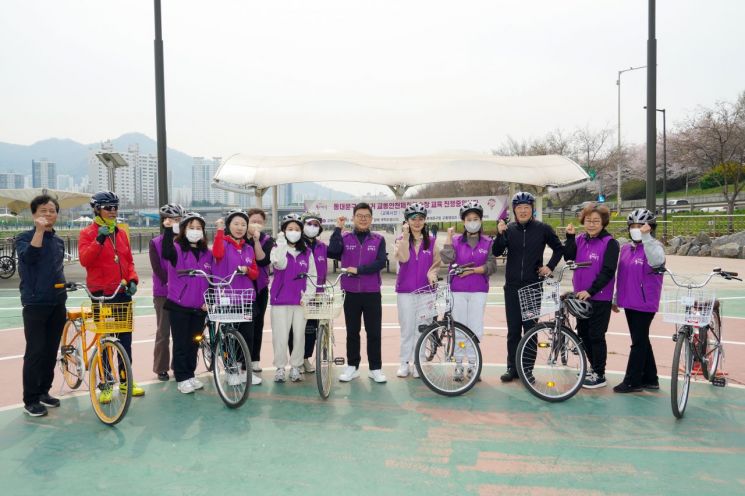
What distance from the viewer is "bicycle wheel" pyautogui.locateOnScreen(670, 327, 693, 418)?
4789 mm

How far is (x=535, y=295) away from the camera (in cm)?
545

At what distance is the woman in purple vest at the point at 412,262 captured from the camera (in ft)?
19.5

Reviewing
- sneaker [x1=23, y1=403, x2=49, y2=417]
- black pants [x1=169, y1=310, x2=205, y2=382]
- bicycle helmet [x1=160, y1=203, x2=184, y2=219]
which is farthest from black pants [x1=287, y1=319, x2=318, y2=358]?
sneaker [x1=23, y1=403, x2=49, y2=417]

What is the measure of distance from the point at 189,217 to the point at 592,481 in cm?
396

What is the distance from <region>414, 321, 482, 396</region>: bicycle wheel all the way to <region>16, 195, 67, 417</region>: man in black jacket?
10.5ft

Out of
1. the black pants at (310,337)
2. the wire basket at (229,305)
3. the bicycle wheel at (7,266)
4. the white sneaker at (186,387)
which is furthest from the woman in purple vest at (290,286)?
the bicycle wheel at (7,266)

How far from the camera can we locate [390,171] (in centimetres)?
1778

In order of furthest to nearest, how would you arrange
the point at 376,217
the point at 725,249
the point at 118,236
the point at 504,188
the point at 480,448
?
1. the point at 504,188
2. the point at 725,249
3. the point at 376,217
4. the point at 118,236
5. the point at 480,448

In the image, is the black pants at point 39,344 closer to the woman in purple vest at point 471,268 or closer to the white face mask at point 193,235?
the white face mask at point 193,235

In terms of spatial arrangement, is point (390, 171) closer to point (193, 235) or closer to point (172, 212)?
point (172, 212)

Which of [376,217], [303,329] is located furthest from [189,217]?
[376,217]

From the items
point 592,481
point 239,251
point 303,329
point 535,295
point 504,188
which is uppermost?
point 504,188

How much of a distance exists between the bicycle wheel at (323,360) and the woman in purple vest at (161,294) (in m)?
1.63

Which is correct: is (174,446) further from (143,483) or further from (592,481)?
(592,481)
